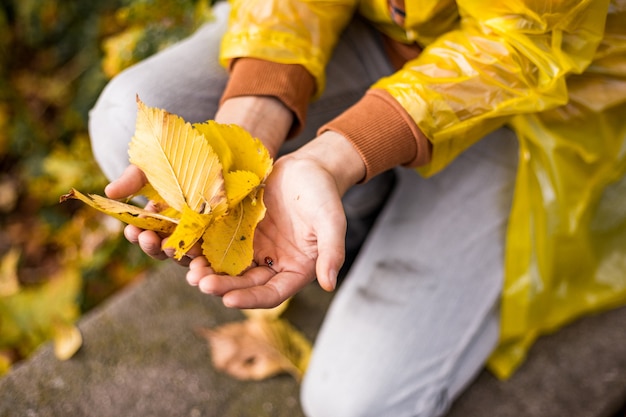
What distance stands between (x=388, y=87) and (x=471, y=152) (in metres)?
0.37

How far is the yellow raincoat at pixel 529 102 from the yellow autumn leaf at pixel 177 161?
31cm

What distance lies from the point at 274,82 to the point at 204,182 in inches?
12.0

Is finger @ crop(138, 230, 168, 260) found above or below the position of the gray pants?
above

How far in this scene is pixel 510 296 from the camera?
1.25 meters

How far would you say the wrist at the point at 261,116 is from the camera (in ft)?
3.51

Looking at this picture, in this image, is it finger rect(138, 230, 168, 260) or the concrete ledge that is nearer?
finger rect(138, 230, 168, 260)

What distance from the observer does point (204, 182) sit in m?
0.88

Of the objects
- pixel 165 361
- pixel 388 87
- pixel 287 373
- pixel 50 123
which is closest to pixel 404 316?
pixel 287 373

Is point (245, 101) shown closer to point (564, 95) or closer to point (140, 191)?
point (140, 191)

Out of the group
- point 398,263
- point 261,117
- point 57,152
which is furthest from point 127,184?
point 57,152

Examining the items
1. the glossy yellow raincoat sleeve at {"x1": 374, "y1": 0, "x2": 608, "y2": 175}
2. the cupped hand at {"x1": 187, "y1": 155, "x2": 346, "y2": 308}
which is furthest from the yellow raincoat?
the cupped hand at {"x1": 187, "y1": 155, "x2": 346, "y2": 308}

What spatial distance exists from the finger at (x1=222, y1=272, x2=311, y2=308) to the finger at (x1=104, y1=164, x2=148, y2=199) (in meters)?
0.27

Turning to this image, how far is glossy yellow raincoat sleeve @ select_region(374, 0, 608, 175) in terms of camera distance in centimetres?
95

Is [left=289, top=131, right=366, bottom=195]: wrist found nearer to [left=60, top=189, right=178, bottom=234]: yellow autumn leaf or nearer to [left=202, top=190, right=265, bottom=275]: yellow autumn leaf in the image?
[left=202, top=190, right=265, bottom=275]: yellow autumn leaf
